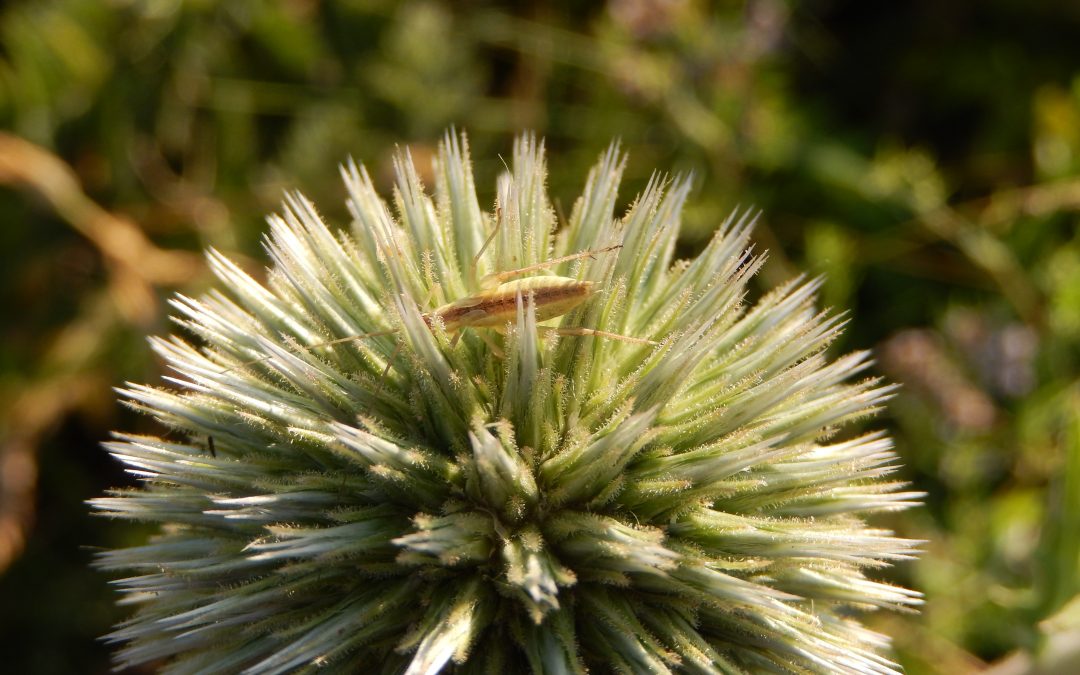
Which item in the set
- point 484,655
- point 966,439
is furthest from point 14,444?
point 966,439

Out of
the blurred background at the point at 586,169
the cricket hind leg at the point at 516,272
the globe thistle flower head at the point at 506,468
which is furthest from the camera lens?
the blurred background at the point at 586,169

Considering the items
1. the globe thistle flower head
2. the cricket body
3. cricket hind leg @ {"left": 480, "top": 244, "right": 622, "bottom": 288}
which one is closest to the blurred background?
the globe thistle flower head

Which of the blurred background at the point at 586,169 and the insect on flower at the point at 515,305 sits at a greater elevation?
the blurred background at the point at 586,169

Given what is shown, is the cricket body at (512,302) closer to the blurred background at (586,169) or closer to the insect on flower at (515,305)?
the insect on flower at (515,305)

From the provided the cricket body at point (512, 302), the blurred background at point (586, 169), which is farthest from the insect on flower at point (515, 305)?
the blurred background at point (586, 169)

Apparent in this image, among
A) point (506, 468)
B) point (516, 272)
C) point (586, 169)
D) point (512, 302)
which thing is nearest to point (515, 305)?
point (512, 302)

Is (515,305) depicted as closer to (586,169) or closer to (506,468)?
(506,468)
